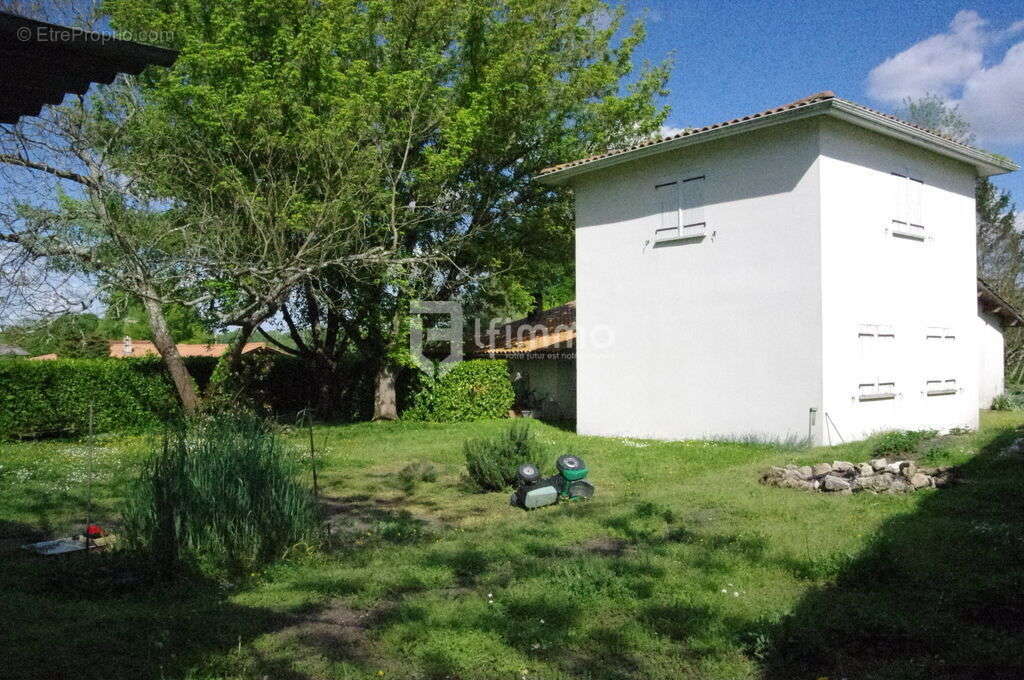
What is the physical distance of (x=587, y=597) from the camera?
18.3 ft

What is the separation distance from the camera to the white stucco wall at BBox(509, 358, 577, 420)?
75.1 feet

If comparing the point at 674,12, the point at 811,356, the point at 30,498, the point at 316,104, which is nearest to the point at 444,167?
the point at 316,104

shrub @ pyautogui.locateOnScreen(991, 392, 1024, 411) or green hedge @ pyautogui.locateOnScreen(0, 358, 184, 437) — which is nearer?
green hedge @ pyautogui.locateOnScreen(0, 358, 184, 437)

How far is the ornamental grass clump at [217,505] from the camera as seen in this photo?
20.4 ft

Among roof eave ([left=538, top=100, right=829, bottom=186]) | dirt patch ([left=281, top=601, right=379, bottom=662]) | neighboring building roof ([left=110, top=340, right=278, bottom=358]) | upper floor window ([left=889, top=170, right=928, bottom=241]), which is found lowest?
dirt patch ([left=281, top=601, right=379, bottom=662])

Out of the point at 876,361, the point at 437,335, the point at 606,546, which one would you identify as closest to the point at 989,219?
the point at 876,361

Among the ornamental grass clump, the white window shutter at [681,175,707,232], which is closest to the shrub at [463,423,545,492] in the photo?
the ornamental grass clump

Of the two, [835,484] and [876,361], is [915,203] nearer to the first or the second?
[876,361]

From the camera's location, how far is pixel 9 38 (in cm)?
293

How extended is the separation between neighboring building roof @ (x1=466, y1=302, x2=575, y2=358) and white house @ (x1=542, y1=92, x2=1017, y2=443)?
4.87 meters

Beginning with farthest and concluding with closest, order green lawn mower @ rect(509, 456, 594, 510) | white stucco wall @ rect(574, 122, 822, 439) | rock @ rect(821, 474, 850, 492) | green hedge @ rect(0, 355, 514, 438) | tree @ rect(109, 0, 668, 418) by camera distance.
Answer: green hedge @ rect(0, 355, 514, 438) → tree @ rect(109, 0, 668, 418) → white stucco wall @ rect(574, 122, 822, 439) → rock @ rect(821, 474, 850, 492) → green lawn mower @ rect(509, 456, 594, 510)

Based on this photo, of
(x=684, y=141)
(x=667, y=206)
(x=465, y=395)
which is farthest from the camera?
(x=465, y=395)

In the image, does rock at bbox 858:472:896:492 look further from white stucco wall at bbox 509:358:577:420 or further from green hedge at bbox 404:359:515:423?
green hedge at bbox 404:359:515:423

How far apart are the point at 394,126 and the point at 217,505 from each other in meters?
13.5
